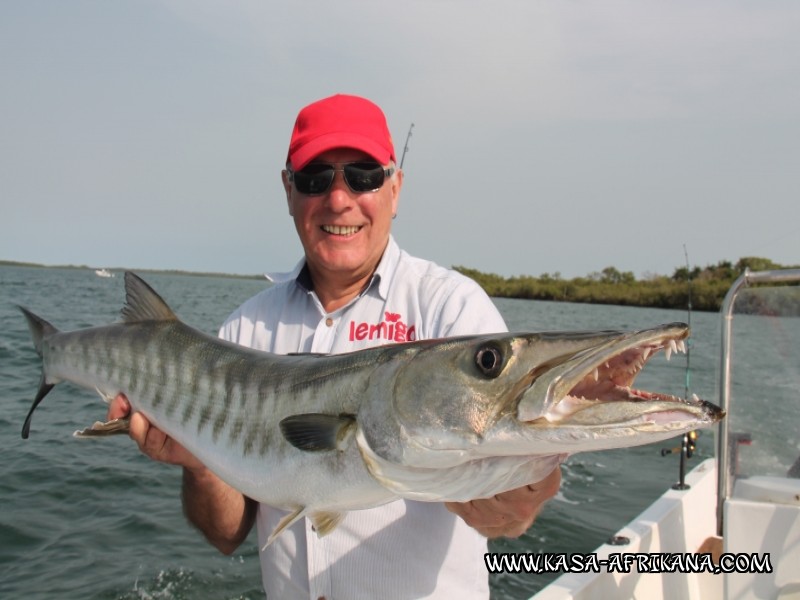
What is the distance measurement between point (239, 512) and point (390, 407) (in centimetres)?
154

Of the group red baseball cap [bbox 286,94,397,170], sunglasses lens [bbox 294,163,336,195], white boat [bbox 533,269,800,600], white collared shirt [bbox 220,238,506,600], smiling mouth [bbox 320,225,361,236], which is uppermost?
red baseball cap [bbox 286,94,397,170]

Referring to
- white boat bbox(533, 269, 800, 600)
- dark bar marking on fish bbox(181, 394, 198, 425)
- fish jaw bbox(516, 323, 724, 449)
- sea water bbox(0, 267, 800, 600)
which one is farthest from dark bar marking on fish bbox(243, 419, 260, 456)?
sea water bbox(0, 267, 800, 600)

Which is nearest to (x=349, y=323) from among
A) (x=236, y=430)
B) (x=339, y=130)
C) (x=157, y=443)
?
(x=236, y=430)

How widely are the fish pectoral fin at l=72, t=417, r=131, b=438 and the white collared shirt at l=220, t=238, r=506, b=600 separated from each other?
30.5 inches

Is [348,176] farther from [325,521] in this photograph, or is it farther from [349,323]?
[325,521]

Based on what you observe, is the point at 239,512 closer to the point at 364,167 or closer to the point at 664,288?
the point at 364,167

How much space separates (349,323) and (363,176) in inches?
28.4

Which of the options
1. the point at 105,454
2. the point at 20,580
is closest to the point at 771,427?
Answer: the point at 20,580

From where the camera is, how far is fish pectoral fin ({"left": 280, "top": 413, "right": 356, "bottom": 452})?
2.26 m

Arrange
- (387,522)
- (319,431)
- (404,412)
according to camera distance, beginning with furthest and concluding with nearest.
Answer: (387,522) → (319,431) → (404,412)

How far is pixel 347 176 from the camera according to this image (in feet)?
10.3

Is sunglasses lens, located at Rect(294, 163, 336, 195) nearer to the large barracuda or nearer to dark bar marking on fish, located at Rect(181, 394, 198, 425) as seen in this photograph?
the large barracuda

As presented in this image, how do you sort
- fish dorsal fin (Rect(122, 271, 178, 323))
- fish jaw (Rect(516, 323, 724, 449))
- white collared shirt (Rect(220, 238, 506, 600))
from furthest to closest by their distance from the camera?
1. fish dorsal fin (Rect(122, 271, 178, 323))
2. white collared shirt (Rect(220, 238, 506, 600))
3. fish jaw (Rect(516, 323, 724, 449))

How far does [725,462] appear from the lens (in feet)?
15.1
